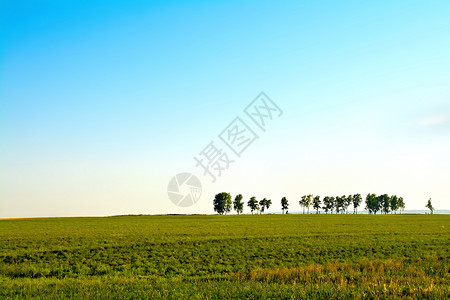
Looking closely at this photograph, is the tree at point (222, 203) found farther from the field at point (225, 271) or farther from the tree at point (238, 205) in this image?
the field at point (225, 271)

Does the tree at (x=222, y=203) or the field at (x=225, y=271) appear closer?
the field at (x=225, y=271)

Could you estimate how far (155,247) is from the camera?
31.1m

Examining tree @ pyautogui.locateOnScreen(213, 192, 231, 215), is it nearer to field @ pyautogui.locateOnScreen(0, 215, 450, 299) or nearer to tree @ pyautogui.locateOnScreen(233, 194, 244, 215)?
tree @ pyautogui.locateOnScreen(233, 194, 244, 215)

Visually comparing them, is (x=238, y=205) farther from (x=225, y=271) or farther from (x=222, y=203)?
(x=225, y=271)

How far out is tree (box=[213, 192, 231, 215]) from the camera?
188 meters

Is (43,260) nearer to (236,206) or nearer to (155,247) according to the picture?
(155,247)

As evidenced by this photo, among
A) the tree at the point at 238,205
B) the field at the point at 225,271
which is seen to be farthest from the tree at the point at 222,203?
the field at the point at 225,271

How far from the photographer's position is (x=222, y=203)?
617ft

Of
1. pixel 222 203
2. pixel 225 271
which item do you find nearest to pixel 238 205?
pixel 222 203

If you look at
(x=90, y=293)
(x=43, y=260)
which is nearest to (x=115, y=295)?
(x=90, y=293)

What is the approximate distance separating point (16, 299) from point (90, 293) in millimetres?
2491

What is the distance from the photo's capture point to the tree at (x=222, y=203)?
18850 cm

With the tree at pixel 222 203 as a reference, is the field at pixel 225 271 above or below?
above

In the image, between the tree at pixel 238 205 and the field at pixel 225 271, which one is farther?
the tree at pixel 238 205
